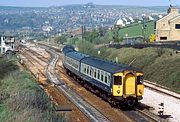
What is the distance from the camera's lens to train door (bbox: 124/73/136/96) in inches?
1198

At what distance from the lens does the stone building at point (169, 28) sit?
265 ft

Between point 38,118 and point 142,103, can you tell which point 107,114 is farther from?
point 38,118

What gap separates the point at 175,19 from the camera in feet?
266

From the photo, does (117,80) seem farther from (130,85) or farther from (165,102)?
(165,102)

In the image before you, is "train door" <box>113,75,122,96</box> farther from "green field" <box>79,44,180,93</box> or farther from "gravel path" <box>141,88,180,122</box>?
"green field" <box>79,44,180,93</box>

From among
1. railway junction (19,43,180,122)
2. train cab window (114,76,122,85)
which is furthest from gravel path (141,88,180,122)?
train cab window (114,76,122,85)

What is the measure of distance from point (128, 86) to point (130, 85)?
0.15 m

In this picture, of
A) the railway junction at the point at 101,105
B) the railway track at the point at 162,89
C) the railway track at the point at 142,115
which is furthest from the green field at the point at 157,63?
the railway track at the point at 142,115

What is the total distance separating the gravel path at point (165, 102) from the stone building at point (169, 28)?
42.1 metres

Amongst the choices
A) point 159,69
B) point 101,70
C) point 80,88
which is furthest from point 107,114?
point 159,69

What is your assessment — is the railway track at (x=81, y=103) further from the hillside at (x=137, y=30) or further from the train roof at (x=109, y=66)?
the hillside at (x=137, y=30)

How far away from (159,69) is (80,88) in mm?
10007

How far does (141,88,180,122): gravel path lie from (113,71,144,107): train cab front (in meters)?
1.75

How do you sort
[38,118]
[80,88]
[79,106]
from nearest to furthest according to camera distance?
[38,118] < [79,106] < [80,88]
